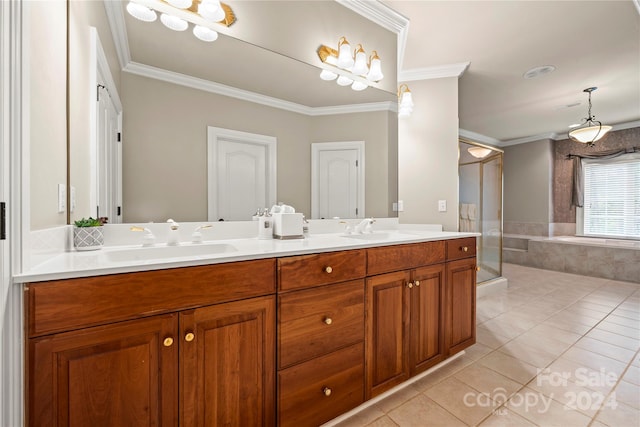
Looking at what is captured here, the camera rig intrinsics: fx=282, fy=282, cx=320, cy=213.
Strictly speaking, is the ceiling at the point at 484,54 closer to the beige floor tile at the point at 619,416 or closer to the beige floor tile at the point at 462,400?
the beige floor tile at the point at 462,400

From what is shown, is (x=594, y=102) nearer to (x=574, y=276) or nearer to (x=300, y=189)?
(x=574, y=276)

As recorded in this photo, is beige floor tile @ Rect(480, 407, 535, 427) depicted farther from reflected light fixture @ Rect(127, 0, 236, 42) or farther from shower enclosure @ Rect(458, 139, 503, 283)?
reflected light fixture @ Rect(127, 0, 236, 42)

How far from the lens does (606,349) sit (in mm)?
2145

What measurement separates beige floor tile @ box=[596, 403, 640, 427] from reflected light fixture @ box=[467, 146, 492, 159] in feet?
8.76

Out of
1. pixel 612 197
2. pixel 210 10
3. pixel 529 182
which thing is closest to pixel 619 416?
pixel 210 10

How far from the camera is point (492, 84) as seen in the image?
11.0 feet

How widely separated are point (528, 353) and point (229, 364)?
2209mm

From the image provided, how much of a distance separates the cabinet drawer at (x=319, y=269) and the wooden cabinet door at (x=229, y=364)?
11 cm

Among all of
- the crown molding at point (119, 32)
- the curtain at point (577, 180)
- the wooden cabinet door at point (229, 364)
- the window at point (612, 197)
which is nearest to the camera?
the wooden cabinet door at point (229, 364)

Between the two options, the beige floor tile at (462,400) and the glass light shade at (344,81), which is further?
the glass light shade at (344,81)

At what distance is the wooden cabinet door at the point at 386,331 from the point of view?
1429 mm

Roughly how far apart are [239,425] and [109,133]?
1407 millimetres

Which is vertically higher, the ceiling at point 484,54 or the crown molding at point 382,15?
the crown molding at point 382,15

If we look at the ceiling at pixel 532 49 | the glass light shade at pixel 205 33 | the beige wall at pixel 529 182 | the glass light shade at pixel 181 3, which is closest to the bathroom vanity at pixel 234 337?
the glass light shade at pixel 205 33
